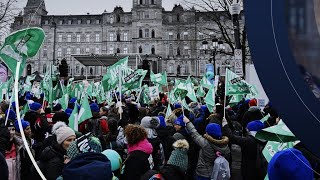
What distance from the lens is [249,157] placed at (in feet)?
16.3

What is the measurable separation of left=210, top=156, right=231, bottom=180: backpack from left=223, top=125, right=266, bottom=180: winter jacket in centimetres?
41

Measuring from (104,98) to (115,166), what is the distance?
11.1m

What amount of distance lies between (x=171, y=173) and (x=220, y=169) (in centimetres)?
168

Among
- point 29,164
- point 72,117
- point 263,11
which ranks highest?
point 263,11

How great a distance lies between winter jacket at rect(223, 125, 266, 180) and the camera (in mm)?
4883

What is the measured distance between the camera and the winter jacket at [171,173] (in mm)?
3029

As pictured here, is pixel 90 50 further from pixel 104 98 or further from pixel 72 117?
pixel 72 117

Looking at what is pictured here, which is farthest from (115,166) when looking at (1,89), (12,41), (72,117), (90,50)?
(90,50)

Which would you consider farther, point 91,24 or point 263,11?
point 91,24

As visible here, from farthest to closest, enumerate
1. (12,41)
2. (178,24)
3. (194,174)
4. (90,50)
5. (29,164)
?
1. (90,50)
2. (178,24)
3. (194,174)
4. (29,164)
5. (12,41)

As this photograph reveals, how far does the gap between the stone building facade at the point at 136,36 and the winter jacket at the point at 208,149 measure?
7291cm

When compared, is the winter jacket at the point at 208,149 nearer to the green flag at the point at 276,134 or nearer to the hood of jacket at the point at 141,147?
the hood of jacket at the point at 141,147

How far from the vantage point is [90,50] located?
90.5 meters

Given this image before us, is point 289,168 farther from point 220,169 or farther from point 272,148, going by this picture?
point 220,169
